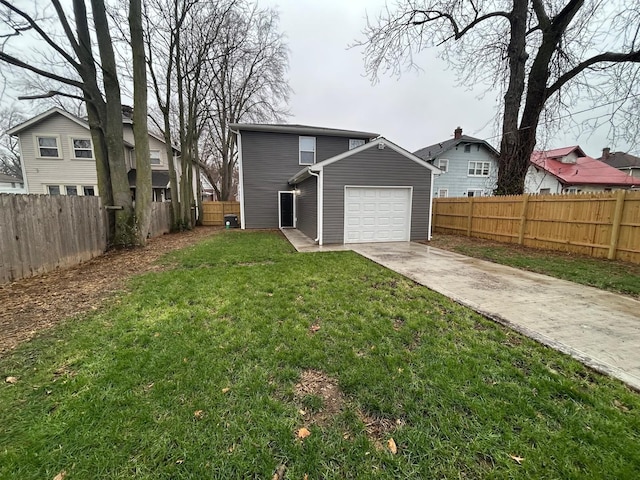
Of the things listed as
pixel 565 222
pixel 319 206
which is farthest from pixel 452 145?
pixel 319 206

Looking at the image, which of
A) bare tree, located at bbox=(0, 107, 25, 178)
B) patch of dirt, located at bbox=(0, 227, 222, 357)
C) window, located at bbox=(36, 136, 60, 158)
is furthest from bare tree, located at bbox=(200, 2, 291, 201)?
patch of dirt, located at bbox=(0, 227, 222, 357)

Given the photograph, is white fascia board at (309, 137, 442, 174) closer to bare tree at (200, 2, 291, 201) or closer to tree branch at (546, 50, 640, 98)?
tree branch at (546, 50, 640, 98)

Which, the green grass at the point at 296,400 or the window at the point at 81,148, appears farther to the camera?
the window at the point at 81,148

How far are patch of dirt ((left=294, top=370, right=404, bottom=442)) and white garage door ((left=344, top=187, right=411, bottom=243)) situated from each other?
7.78 m

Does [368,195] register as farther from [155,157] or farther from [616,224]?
[155,157]

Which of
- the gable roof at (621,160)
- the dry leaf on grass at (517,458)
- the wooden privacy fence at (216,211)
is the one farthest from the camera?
the gable roof at (621,160)

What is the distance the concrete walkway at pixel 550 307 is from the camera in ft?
9.55

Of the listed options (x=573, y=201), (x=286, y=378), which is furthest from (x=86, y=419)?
(x=573, y=201)

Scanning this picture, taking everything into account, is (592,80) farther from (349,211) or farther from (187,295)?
(187,295)

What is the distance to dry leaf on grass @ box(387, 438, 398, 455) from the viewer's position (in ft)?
5.95

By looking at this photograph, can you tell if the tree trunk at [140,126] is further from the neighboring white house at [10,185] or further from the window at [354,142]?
the neighboring white house at [10,185]

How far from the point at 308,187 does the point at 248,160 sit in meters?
5.19

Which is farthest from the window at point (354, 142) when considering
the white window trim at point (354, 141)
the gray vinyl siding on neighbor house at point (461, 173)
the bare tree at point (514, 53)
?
the gray vinyl siding on neighbor house at point (461, 173)

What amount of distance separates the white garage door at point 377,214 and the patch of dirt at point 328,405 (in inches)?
306
